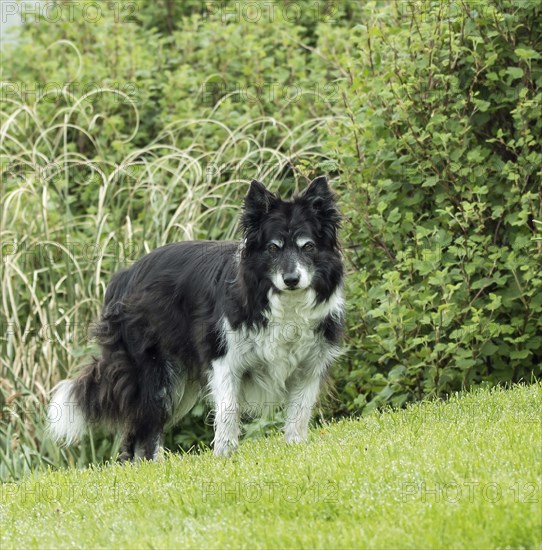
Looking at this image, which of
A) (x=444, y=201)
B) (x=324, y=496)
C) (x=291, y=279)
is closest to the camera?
(x=324, y=496)

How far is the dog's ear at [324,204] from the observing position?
22.5 ft

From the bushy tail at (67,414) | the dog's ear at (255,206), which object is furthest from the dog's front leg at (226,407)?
the bushy tail at (67,414)

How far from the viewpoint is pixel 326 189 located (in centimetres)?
690

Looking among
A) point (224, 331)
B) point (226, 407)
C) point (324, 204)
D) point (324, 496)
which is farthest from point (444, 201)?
point (324, 496)

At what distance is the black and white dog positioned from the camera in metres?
6.85

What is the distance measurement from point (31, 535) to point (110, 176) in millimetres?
5545

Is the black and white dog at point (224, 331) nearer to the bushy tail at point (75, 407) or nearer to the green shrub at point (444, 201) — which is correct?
the bushy tail at point (75, 407)

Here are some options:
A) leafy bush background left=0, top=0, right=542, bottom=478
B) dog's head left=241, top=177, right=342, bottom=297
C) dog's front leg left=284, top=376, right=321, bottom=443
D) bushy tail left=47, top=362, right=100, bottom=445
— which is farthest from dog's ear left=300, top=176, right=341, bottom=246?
bushy tail left=47, top=362, right=100, bottom=445

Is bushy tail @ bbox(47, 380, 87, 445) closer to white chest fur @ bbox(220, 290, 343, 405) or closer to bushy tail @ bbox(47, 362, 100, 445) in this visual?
bushy tail @ bbox(47, 362, 100, 445)

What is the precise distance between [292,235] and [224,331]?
33.1 inches

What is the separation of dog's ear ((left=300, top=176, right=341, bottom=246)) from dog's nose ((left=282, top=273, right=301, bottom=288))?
0.44 m

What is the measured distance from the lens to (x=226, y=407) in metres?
7.05

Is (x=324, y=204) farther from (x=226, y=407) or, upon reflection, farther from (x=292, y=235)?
(x=226, y=407)

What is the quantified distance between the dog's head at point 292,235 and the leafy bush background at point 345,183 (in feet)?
3.76
